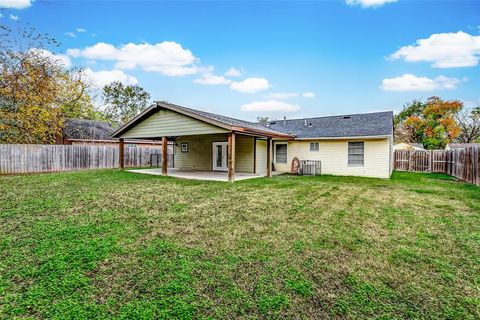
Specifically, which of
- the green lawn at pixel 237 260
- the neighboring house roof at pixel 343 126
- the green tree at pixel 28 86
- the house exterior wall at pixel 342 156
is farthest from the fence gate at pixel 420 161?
the green tree at pixel 28 86

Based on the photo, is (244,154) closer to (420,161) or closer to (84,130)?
(420,161)

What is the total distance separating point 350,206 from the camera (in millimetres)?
6156

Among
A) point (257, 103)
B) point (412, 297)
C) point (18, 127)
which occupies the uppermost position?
point (257, 103)

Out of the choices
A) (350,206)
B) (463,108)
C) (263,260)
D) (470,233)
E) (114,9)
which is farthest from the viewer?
(463,108)

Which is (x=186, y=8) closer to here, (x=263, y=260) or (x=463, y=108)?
(x=263, y=260)

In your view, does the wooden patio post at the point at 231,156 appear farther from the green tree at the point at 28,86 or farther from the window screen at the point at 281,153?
the green tree at the point at 28,86

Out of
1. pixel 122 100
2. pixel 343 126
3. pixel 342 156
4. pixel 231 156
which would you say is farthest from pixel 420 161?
pixel 122 100

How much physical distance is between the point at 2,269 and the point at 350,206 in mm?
6464

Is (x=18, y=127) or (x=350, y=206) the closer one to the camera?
(x=350, y=206)

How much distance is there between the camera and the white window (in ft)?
42.1

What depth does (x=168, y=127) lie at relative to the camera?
37.7 feet

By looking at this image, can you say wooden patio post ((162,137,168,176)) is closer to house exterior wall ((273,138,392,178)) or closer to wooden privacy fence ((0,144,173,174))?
wooden privacy fence ((0,144,173,174))

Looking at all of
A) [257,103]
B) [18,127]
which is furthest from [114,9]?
[257,103]

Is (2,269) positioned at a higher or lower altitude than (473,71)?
lower
